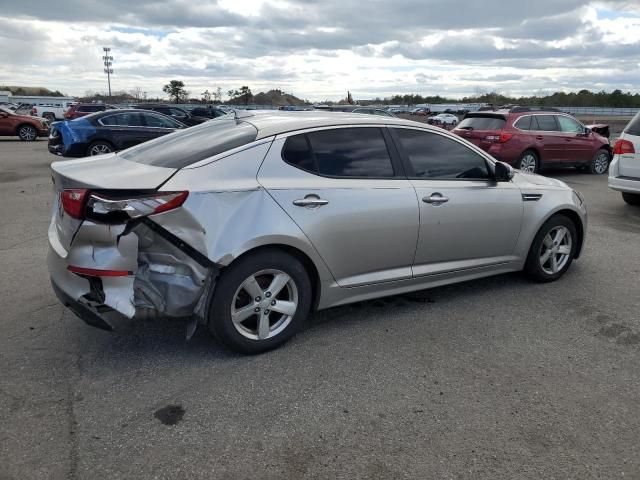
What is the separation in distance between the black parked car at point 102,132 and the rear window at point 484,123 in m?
8.15

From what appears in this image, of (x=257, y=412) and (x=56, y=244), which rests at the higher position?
(x=56, y=244)

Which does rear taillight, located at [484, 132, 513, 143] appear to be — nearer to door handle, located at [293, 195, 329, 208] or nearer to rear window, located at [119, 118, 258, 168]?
rear window, located at [119, 118, 258, 168]

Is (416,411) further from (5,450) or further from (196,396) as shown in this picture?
(5,450)

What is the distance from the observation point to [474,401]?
333 cm

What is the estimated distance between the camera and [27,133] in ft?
78.6

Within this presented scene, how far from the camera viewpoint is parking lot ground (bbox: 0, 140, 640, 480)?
2.77 m

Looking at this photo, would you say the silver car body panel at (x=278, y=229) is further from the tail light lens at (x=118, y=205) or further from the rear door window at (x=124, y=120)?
the rear door window at (x=124, y=120)

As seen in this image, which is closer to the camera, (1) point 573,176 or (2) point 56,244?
(2) point 56,244

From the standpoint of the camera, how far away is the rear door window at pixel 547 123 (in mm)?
13336

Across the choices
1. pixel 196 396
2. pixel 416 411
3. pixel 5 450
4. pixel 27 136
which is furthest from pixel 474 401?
pixel 27 136

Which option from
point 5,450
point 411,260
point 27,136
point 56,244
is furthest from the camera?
point 27,136

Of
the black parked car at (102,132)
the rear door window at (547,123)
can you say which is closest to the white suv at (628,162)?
the rear door window at (547,123)

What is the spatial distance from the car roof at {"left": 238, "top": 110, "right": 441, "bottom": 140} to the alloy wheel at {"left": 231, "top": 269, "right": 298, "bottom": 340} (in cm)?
103

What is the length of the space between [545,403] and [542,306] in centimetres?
171
